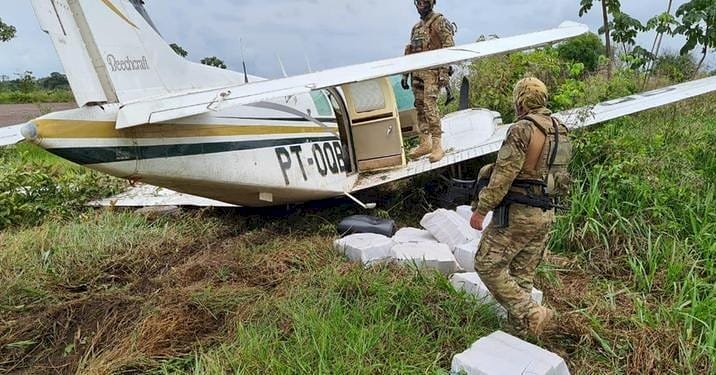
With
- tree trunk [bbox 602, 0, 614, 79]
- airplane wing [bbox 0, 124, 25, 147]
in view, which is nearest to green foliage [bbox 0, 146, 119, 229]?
airplane wing [bbox 0, 124, 25, 147]

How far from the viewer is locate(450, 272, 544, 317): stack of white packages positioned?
371 cm

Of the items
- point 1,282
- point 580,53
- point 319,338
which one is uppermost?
A: point 1,282

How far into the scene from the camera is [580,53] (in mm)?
18688

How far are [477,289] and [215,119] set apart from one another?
109 inches

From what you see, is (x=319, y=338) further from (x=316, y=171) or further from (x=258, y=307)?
(x=316, y=171)

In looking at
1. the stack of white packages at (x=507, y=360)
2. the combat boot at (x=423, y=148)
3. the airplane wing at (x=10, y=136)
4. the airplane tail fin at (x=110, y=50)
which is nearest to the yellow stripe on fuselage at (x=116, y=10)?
the airplane tail fin at (x=110, y=50)

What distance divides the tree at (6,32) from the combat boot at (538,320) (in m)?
27.1

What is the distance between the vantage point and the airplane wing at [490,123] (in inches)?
249

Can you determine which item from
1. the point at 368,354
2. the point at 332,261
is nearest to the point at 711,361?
the point at 368,354

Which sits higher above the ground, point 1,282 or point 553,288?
point 1,282

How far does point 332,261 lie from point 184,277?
1.32 meters

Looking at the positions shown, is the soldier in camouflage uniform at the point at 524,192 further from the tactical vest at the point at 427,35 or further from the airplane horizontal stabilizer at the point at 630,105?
the tactical vest at the point at 427,35

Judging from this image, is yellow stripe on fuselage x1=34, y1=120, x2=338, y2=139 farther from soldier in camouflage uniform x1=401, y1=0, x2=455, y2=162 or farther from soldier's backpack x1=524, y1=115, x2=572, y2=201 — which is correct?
soldier's backpack x1=524, y1=115, x2=572, y2=201

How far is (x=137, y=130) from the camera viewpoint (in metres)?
4.26
